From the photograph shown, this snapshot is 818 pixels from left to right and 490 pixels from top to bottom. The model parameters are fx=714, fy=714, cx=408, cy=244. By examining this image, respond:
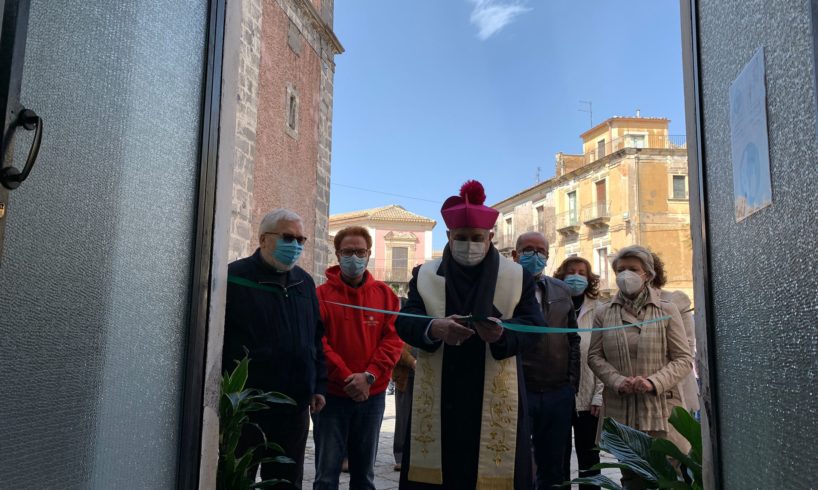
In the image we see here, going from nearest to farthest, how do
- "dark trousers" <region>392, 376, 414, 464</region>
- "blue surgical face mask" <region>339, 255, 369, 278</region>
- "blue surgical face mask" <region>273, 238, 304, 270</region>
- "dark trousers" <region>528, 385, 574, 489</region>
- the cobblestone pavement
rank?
1. "blue surgical face mask" <region>273, 238, 304, 270</region>
2. "dark trousers" <region>528, 385, 574, 489</region>
3. "blue surgical face mask" <region>339, 255, 369, 278</region>
4. the cobblestone pavement
5. "dark trousers" <region>392, 376, 414, 464</region>

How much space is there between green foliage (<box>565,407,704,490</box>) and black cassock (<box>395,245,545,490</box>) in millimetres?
457

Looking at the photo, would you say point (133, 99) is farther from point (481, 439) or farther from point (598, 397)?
point (598, 397)

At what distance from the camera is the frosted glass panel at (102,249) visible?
1.75 metres

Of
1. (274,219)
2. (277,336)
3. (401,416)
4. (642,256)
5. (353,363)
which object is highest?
(274,219)

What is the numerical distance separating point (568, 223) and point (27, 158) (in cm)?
3784

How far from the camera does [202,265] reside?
2727mm

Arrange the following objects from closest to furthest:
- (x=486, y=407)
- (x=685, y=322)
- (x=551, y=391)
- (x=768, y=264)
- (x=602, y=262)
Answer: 1. (x=768, y=264)
2. (x=486, y=407)
3. (x=551, y=391)
4. (x=685, y=322)
5. (x=602, y=262)

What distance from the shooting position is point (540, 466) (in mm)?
4035

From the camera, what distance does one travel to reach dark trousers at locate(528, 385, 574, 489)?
3986 millimetres

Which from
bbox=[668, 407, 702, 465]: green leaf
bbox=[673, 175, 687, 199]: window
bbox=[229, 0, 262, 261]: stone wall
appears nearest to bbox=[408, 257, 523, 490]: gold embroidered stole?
bbox=[668, 407, 702, 465]: green leaf

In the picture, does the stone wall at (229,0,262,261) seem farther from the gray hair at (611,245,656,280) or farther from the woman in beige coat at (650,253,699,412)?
the gray hair at (611,245,656,280)

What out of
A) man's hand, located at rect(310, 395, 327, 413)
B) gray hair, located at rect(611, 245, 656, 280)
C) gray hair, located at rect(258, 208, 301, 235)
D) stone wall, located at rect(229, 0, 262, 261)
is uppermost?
stone wall, located at rect(229, 0, 262, 261)

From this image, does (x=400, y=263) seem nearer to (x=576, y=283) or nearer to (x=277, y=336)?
(x=576, y=283)

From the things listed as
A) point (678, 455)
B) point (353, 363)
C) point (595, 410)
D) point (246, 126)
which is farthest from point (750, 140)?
point (246, 126)
